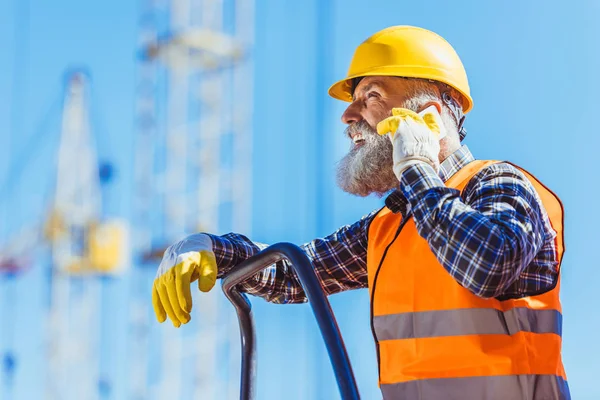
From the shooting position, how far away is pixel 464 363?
8.56 ft

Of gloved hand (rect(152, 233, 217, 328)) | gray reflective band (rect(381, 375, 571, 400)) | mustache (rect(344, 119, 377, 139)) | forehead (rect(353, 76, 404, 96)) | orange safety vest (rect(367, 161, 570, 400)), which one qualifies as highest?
forehead (rect(353, 76, 404, 96))

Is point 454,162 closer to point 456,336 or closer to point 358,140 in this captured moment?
point 358,140

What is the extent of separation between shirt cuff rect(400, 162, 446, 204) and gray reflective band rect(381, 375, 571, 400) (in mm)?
494

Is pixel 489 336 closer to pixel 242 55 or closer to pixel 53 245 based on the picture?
pixel 242 55

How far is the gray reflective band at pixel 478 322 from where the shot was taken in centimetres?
262

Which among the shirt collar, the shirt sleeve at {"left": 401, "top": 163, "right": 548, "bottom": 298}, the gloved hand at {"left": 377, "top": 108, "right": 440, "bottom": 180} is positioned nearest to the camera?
the shirt sleeve at {"left": 401, "top": 163, "right": 548, "bottom": 298}

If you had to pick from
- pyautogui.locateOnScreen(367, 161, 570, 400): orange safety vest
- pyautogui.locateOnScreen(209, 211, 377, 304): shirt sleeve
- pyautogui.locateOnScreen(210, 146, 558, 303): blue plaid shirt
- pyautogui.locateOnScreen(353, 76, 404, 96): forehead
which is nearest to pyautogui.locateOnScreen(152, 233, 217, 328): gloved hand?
pyautogui.locateOnScreen(210, 146, 558, 303): blue plaid shirt

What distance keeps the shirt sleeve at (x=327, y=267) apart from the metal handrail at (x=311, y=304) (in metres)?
0.56

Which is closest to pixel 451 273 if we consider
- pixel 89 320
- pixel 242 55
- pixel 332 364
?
pixel 332 364

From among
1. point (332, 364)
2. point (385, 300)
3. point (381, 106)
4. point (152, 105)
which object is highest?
point (152, 105)

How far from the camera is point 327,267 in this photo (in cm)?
342

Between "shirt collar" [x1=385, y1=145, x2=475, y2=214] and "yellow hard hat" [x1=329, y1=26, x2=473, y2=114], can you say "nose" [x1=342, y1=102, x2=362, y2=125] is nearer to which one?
"yellow hard hat" [x1=329, y1=26, x2=473, y2=114]

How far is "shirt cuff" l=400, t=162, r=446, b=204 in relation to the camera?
2.58 metres

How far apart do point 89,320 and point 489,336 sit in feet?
77.6
